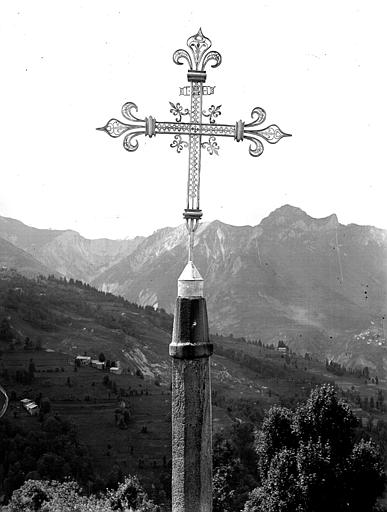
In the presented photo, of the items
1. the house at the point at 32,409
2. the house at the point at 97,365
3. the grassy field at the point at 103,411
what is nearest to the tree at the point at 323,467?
the grassy field at the point at 103,411

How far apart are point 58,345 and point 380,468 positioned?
5682 inches

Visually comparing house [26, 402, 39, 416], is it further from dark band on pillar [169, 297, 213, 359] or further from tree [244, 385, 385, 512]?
dark band on pillar [169, 297, 213, 359]

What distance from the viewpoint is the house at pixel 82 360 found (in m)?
146

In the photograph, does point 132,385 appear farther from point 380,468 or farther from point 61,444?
point 380,468

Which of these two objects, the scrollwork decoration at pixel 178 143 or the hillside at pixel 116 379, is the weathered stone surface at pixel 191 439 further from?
the hillside at pixel 116 379

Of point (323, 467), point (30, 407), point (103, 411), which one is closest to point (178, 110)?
point (323, 467)

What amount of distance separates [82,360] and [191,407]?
14718 cm

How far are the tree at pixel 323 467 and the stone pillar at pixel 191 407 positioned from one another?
685 inches

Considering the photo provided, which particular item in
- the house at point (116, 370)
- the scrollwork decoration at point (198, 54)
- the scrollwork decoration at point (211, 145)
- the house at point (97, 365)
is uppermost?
the scrollwork decoration at point (198, 54)

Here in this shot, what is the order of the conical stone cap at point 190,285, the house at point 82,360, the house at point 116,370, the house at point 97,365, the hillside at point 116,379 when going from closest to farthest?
the conical stone cap at point 190,285 < the hillside at point 116,379 < the house at point 82,360 < the house at point 97,365 < the house at point 116,370

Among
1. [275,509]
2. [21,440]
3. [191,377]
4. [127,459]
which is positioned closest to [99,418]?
[127,459]

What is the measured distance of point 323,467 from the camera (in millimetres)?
21812

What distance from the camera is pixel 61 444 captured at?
347 feet

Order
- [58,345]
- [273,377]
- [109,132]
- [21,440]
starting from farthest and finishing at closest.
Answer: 1. [273,377]
2. [58,345]
3. [21,440]
4. [109,132]
